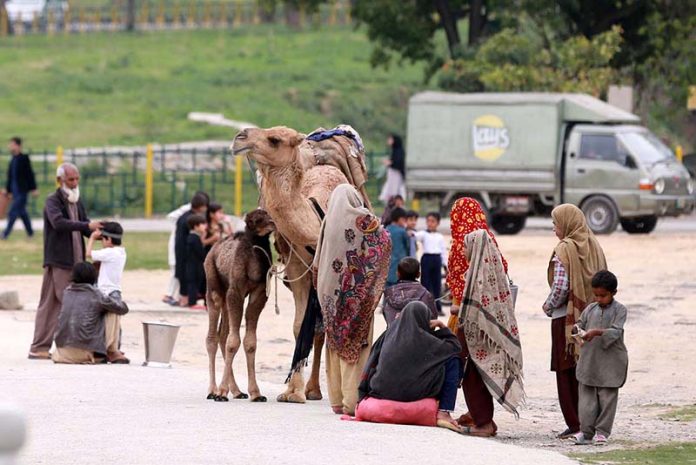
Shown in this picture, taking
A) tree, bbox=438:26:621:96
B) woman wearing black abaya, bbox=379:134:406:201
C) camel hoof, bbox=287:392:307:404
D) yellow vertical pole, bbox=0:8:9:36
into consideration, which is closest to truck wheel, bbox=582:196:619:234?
woman wearing black abaya, bbox=379:134:406:201

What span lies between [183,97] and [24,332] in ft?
124

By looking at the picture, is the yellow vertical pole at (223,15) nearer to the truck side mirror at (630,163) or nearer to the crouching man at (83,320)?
the truck side mirror at (630,163)

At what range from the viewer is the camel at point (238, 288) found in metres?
12.3

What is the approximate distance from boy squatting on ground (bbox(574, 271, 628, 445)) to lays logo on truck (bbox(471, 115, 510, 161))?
797 inches

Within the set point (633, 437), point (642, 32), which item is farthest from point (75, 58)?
point (633, 437)

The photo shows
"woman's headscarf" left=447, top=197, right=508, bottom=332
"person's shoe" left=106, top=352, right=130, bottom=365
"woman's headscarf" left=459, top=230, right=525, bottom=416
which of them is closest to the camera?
"woman's headscarf" left=459, top=230, right=525, bottom=416

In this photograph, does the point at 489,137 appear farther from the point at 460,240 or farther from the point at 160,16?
the point at 160,16

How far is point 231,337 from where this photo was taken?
40.2ft

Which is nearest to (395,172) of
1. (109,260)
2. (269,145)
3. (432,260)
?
(432,260)

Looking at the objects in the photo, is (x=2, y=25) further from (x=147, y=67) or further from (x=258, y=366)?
(x=258, y=366)

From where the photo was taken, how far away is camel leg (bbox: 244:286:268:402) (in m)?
12.2

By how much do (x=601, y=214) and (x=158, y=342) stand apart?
54.9 ft

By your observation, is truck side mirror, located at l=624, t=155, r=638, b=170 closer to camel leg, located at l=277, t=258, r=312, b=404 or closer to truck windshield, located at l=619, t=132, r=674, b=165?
truck windshield, located at l=619, t=132, r=674, b=165

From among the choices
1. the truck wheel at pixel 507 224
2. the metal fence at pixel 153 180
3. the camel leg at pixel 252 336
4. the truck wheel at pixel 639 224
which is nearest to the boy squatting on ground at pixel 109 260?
the camel leg at pixel 252 336
